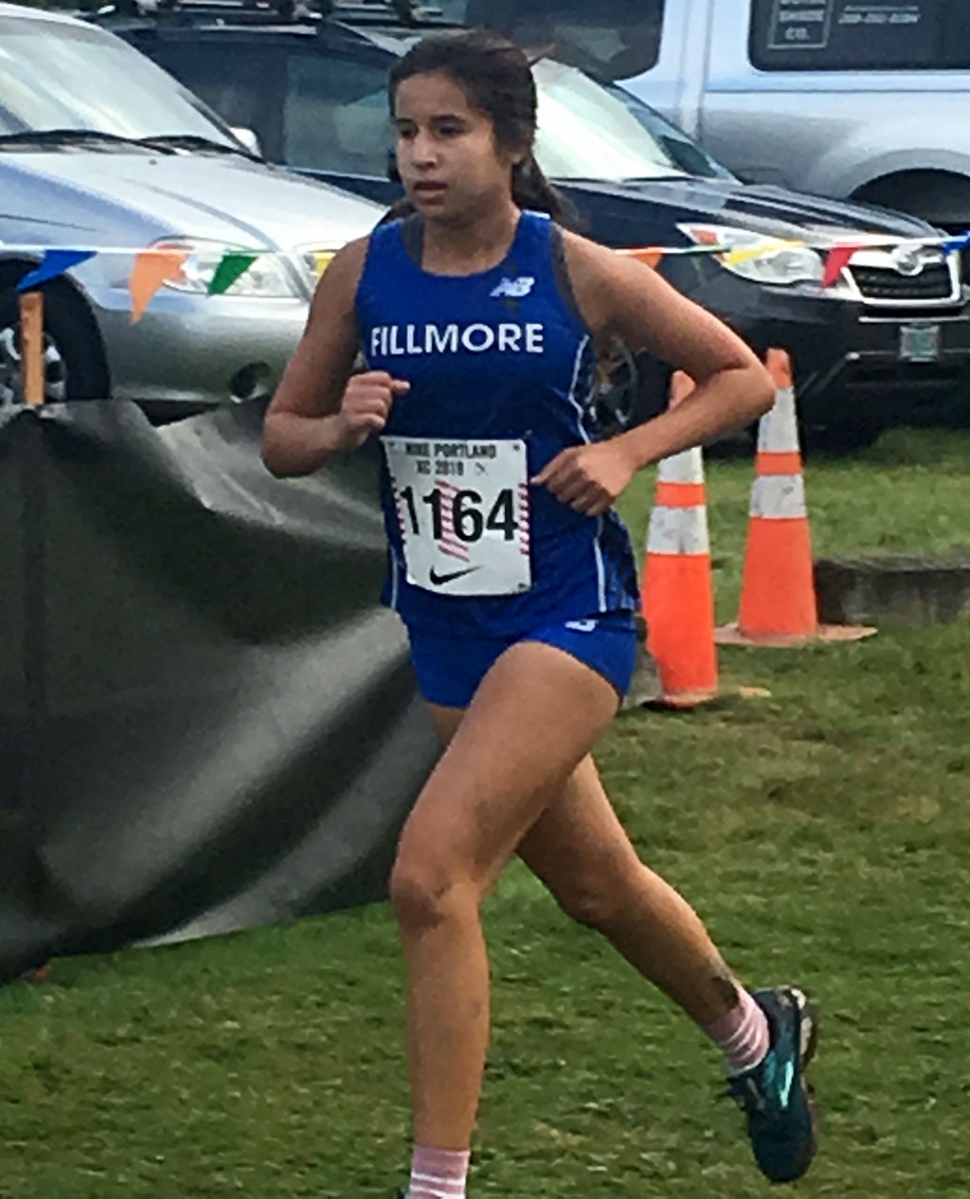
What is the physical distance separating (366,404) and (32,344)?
194cm

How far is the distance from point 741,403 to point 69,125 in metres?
8.16

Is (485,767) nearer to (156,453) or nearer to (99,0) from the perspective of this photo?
(156,453)

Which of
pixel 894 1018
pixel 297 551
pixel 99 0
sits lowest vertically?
pixel 99 0

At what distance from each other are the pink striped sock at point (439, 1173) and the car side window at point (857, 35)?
12123 millimetres

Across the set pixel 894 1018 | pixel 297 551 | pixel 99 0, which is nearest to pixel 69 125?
pixel 297 551

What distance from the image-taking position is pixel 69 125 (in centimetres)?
1206

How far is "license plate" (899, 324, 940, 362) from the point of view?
46.5 feet

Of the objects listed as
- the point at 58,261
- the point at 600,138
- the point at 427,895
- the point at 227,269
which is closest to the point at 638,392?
the point at 600,138

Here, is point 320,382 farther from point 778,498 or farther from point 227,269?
point 778,498

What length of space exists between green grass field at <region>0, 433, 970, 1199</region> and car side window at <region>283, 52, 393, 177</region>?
23.1 feet

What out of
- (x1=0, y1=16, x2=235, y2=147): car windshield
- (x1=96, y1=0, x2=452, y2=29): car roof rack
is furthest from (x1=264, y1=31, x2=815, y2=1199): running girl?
(x1=96, y1=0, x2=452, y2=29): car roof rack

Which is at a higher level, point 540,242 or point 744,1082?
point 540,242

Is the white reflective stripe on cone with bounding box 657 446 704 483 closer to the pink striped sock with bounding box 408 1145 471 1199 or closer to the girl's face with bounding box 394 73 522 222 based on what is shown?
the girl's face with bounding box 394 73 522 222

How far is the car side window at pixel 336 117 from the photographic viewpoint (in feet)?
46.4
